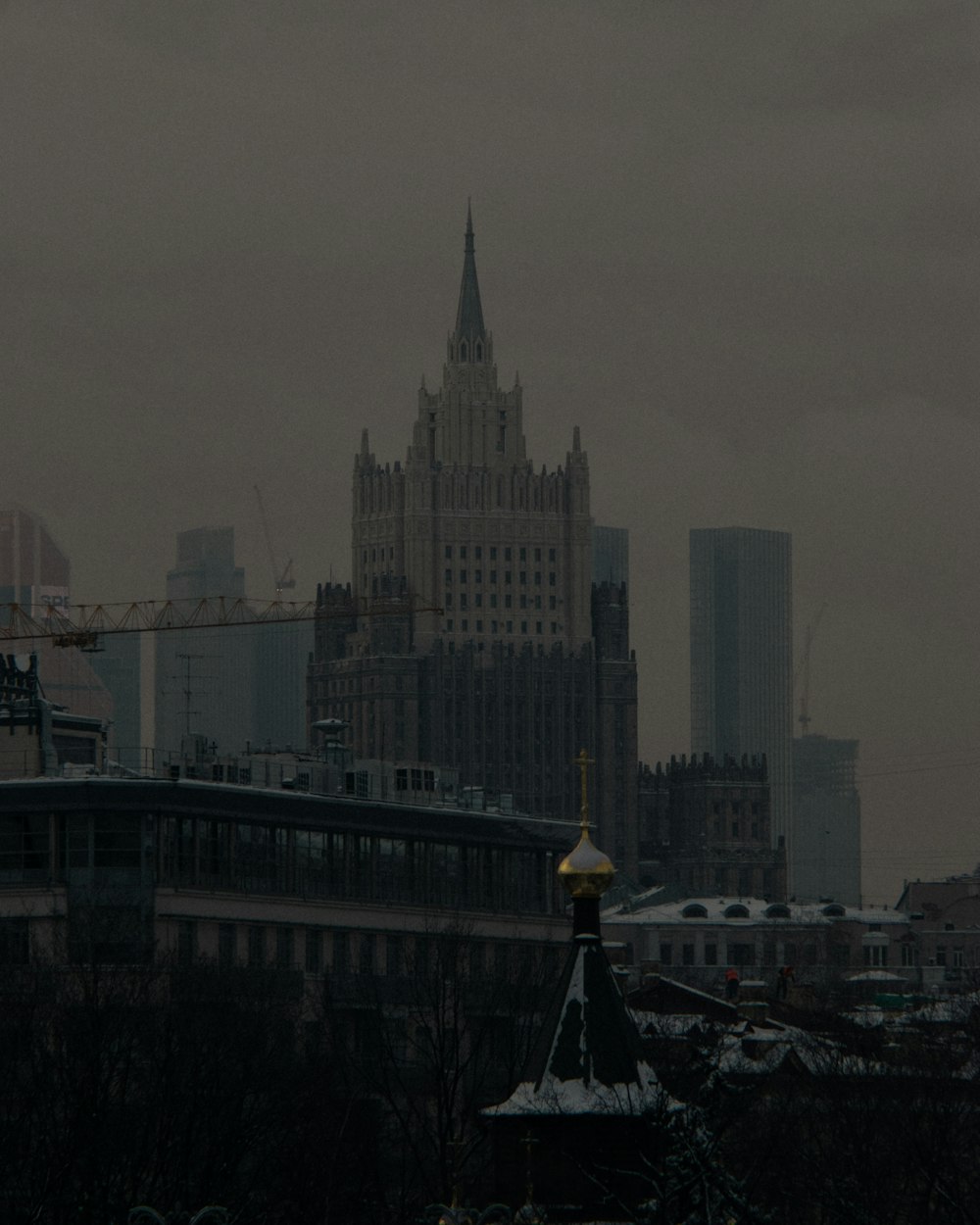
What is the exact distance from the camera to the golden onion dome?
79875 mm

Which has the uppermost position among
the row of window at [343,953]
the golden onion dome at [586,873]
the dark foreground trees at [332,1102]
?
the golden onion dome at [586,873]

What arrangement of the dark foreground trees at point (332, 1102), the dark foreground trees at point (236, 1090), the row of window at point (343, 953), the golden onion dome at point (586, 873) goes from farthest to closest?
the row of window at point (343, 953), the dark foreground trees at point (236, 1090), the dark foreground trees at point (332, 1102), the golden onion dome at point (586, 873)

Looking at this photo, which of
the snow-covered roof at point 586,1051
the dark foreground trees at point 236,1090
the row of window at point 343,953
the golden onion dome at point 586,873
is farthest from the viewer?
the row of window at point 343,953

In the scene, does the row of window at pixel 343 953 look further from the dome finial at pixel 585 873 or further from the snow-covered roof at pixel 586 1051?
the snow-covered roof at pixel 586 1051

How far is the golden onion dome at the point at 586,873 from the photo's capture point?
79875mm

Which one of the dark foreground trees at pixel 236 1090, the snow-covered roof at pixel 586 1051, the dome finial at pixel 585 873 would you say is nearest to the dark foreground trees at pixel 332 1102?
the dark foreground trees at pixel 236 1090

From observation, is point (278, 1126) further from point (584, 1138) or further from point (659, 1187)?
point (659, 1187)

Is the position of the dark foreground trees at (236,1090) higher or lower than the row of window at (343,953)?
lower

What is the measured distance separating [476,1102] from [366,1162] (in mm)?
13233

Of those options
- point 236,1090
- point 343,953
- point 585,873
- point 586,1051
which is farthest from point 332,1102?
point 586,1051

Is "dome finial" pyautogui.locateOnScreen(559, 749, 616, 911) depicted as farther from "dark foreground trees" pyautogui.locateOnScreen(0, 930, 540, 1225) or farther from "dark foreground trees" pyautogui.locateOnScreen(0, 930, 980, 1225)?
"dark foreground trees" pyautogui.locateOnScreen(0, 930, 540, 1225)

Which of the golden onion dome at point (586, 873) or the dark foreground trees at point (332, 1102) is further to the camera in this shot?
Result: the dark foreground trees at point (332, 1102)

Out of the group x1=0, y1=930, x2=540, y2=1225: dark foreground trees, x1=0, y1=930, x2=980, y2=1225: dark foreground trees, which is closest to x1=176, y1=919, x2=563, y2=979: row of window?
x1=0, y1=930, x2=980, y2=1225: dark foreground trees

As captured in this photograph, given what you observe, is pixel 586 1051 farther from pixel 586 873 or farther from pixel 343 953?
pixel 343 953
